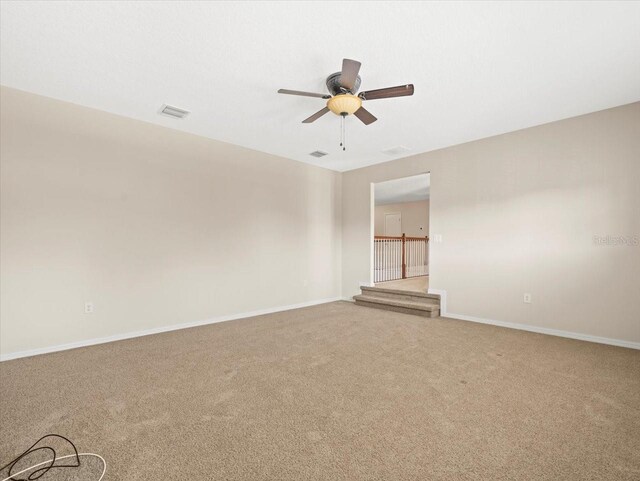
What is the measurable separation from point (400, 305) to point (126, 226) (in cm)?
439

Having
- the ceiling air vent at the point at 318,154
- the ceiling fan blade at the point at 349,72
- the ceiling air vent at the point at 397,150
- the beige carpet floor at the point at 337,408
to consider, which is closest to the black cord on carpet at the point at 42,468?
the beige carpet floor at the point at 337,408

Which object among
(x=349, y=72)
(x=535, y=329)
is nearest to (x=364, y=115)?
(x=349, y=72)

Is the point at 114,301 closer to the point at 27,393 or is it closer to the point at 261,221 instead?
the point at 27,393

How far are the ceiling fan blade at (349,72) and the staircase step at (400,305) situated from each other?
145 inches

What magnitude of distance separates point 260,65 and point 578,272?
177 inches

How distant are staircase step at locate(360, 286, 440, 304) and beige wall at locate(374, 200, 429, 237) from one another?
6.09m

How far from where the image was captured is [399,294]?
5574 millimetres

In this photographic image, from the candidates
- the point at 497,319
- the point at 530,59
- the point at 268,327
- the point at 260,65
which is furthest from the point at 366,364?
the point at 530,59

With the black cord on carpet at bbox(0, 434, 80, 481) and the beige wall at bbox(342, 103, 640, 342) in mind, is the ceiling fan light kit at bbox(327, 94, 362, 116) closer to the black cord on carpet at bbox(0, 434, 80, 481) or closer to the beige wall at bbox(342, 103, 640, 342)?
the beige wall at bbox(342, 103, 640, 342)

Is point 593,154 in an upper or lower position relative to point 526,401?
upper

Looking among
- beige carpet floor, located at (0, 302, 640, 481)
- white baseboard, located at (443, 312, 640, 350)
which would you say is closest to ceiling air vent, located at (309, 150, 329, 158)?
beige carpet floor, located at (0, 302, 640, 481)

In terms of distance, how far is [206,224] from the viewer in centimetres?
455

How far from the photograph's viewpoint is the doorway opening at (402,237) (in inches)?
279

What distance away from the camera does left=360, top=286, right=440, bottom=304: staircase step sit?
5109mm
